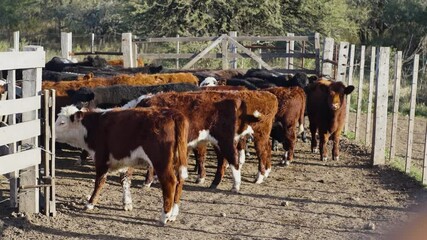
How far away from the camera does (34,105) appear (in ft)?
25.0

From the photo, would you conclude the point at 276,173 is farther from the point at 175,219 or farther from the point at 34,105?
the point at 34,105

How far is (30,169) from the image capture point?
7.75 m

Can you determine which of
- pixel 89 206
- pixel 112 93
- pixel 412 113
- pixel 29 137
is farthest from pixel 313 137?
pixel 29 137

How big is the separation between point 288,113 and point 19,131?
18.1 ft

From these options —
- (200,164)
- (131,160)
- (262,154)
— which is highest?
(131,160)

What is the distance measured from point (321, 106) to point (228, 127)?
396 cm

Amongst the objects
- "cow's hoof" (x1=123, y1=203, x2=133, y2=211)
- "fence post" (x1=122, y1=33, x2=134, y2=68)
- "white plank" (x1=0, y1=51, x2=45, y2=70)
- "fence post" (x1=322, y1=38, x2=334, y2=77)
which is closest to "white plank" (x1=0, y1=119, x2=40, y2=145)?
"white plank" (x1=0, y1=51, x2=45, y2=70)

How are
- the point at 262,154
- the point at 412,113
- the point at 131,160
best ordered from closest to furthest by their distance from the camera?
the point at 131,160, the point at 262,154, the point at 412,113

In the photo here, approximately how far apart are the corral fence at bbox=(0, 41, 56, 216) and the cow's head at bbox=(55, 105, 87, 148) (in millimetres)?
625

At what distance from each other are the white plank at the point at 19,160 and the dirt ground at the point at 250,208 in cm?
61

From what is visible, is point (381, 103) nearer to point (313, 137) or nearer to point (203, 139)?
point (313, 137)

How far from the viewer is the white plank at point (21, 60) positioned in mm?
7129

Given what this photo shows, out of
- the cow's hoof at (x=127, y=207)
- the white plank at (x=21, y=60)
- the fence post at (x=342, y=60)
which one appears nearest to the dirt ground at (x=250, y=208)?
the cow's hoof at (x=127, y=207)

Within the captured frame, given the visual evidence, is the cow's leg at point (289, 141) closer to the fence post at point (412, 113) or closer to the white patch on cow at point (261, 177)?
the white patch on cow at point (261, 177)
